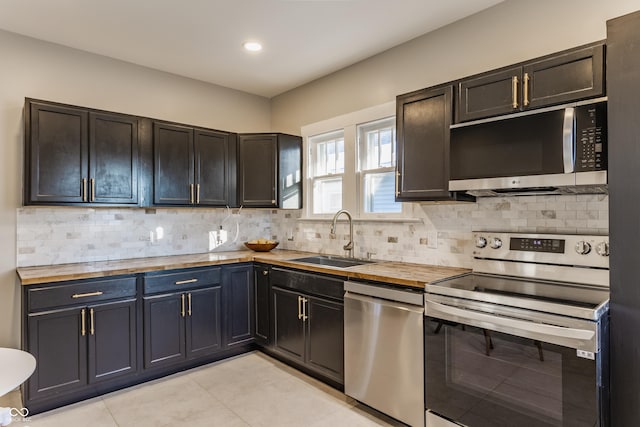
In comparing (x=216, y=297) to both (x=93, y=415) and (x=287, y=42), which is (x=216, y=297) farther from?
(x=287, y=42)

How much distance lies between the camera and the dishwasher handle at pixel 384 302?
7.38 feet

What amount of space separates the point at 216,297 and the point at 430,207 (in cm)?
202

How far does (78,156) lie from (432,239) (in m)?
2.83

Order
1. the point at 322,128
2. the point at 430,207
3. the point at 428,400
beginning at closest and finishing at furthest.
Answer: the point at 428,400 → the point at 430,207 → the point at 322,128

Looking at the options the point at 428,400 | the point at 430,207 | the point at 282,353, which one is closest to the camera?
the point at 428,400

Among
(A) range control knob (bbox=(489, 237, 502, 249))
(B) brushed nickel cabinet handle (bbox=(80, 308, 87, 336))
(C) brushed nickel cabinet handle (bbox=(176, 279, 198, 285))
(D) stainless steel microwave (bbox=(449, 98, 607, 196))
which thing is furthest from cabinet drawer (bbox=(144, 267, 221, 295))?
(A) range control knob (bbox=(489, 237, 502, 249))

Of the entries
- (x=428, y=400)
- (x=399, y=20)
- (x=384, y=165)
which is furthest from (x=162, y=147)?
(x=428, y=400)

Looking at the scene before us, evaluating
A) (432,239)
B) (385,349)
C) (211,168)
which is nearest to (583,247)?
(432,239)

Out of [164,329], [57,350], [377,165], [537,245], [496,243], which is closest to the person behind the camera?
[537,245]

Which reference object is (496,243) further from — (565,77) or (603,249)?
(565,77)

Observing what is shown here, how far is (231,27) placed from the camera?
114 inches

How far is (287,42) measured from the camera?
3.13m

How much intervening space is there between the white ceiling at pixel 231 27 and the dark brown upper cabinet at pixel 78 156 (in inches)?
24.8

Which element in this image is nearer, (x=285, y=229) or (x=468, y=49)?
(x=468, y=49)
